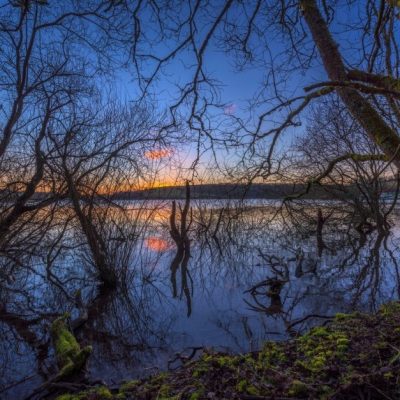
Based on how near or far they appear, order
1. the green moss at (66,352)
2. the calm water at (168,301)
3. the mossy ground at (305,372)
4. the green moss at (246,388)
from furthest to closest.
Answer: the calm water at (168,301) → the green moss at (66,352) → the green moss at (246,388) → the mossy ground at (305,372)

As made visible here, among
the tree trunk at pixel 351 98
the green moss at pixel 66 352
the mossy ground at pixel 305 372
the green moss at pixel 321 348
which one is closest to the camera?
the mossy ground at pixel 305 372

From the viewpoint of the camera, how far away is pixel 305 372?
2.52 meters

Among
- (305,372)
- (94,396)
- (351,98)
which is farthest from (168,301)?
(351,98)

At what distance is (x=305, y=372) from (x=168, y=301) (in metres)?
5.09

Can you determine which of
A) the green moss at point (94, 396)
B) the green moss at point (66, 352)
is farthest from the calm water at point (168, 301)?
the green moss at point (94, 396)

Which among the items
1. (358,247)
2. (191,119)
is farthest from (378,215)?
(191,119)

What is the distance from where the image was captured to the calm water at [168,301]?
4.63m

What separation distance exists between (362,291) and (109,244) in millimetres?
5449

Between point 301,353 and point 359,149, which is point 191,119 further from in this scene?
point 359,149

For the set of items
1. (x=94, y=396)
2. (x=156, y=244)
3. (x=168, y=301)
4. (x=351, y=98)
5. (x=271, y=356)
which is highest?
(x=351, y=98)

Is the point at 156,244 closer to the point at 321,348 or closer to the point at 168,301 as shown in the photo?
the point at 168,301

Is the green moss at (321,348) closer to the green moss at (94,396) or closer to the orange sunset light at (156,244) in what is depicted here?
the green moss at (94,396)

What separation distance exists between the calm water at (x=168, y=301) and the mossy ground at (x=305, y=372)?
2.40ft

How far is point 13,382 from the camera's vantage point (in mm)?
3947
